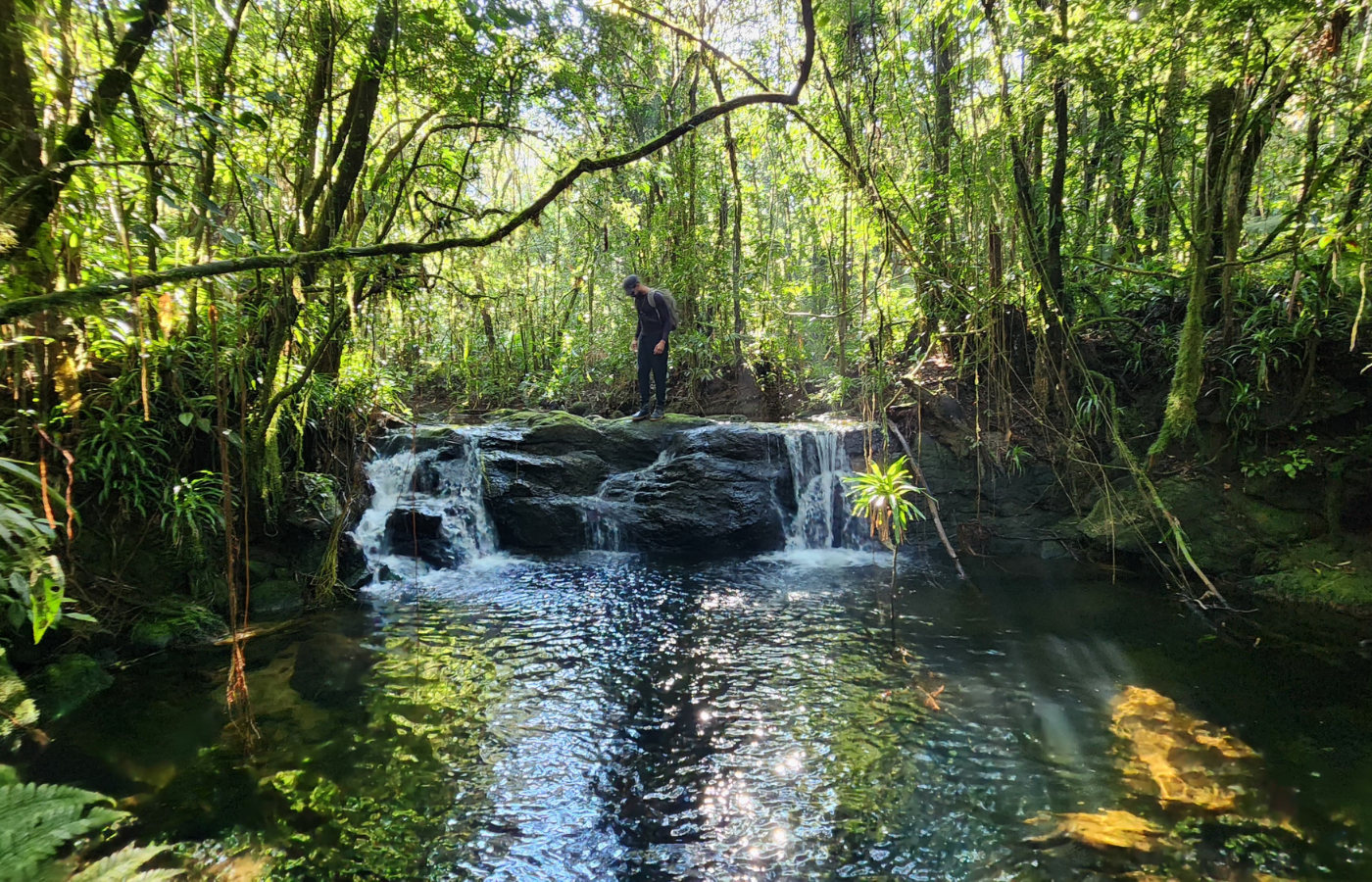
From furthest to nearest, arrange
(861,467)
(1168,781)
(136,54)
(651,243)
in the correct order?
(651,243) < (861,467) < (1168,781) < (136,54)

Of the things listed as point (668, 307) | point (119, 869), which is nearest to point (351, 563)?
point (668, 307)

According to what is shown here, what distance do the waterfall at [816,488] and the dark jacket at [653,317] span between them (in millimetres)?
2170

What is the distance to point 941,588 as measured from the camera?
6297 mm

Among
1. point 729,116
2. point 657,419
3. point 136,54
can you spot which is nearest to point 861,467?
point 657,419

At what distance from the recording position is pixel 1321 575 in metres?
5.67

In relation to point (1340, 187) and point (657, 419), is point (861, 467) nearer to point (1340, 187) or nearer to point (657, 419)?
point (657, 419)

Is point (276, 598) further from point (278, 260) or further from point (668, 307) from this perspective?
Answer: point (668, 307)

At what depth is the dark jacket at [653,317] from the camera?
27.0 feet

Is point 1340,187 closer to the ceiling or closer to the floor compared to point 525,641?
closer to the ceiling

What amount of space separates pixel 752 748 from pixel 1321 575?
5.74 metres

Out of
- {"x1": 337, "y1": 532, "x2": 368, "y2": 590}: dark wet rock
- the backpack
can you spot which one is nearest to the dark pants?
the backpack

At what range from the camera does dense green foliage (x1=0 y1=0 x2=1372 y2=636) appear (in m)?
2.99

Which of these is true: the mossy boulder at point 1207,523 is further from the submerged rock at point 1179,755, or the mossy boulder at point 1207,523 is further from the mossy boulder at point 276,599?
the mossy boulder at point 276,599

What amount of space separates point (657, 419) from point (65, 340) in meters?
6.14
